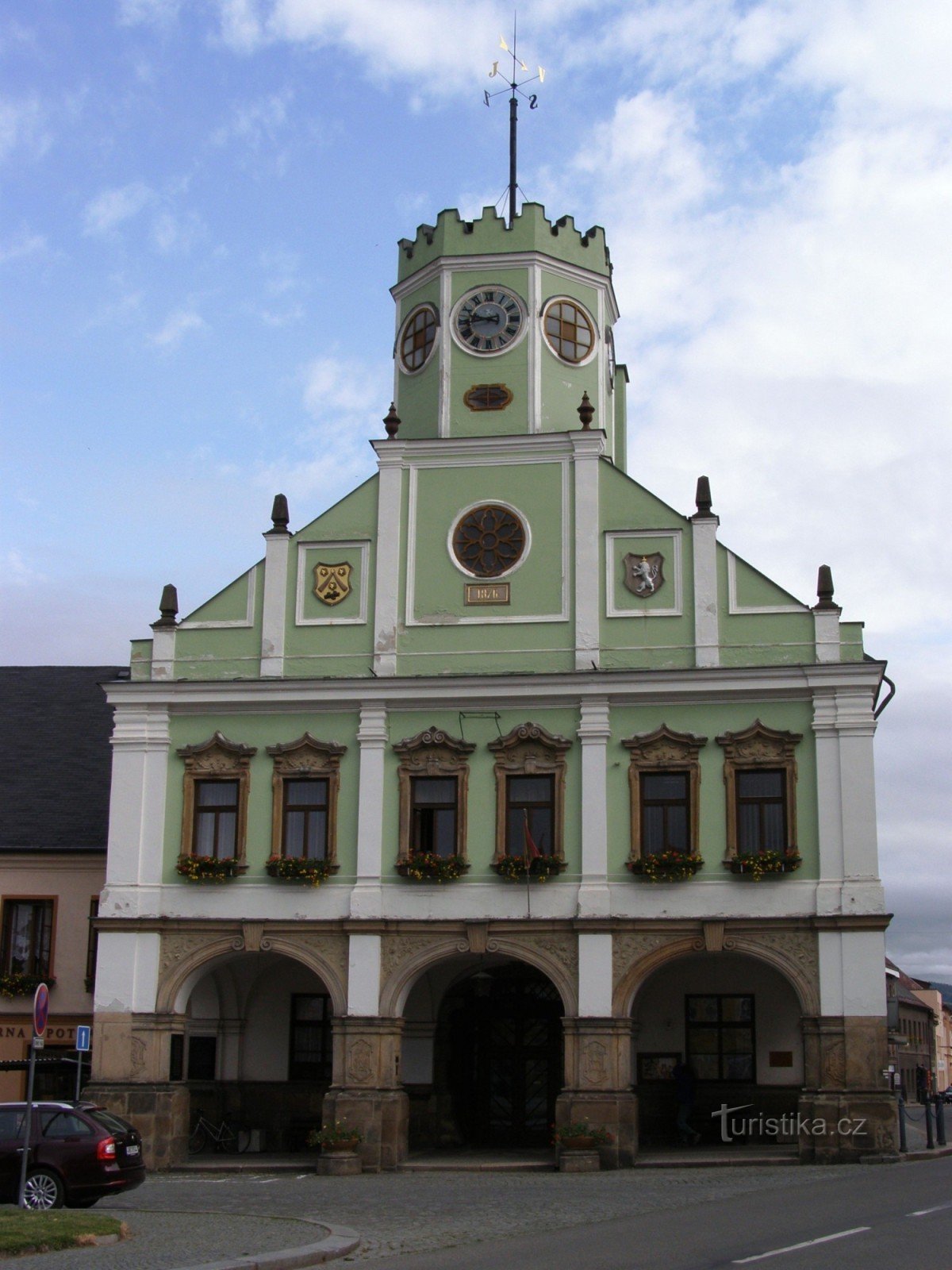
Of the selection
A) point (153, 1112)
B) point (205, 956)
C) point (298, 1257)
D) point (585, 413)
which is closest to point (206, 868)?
point (205, 956)

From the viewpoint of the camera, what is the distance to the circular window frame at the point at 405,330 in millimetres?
34000

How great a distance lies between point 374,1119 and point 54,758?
41.8 ft

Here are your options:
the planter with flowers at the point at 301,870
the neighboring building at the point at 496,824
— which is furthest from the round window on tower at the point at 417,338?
the planter with flowers at the point at 301,870

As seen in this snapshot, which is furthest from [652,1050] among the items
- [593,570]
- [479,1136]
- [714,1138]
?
[593,570]

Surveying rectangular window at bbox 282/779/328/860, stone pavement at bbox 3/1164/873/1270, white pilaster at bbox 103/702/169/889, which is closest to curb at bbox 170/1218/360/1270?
stone pavement at bbox 3/1164/873/1270

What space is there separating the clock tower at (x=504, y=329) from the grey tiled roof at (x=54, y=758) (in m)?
8.92

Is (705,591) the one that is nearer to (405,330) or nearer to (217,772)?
(405,330)

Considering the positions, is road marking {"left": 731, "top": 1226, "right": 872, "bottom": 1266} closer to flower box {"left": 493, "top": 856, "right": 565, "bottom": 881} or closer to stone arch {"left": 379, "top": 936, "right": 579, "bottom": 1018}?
stone arch {"left": 379, "top": 936, "right": 579, "bottom": 1018}

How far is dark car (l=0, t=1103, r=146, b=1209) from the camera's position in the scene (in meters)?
19.9

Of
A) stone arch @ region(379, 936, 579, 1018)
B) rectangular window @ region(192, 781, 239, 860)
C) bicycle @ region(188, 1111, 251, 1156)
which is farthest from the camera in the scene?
bicycle @ region(188, 1111, 251, 1156)

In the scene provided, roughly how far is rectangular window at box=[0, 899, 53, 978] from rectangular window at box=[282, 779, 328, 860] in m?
7.05

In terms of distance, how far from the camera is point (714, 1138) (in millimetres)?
30609

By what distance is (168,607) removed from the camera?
32.0 m

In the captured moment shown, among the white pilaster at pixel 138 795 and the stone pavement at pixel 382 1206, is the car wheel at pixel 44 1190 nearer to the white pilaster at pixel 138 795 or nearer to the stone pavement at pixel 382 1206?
the stone pavement at pixel 382 1206
